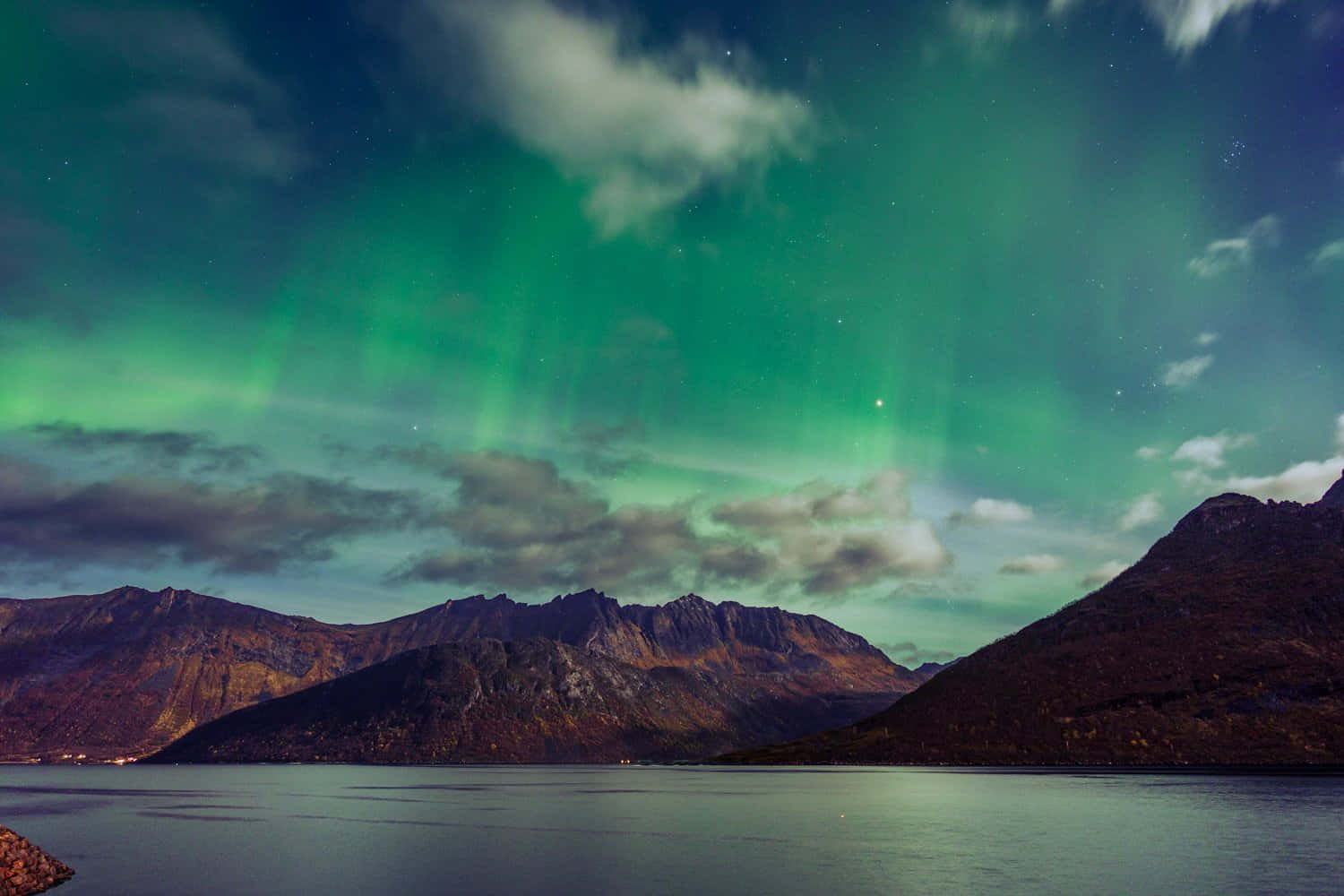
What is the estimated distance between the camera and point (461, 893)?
63625mm

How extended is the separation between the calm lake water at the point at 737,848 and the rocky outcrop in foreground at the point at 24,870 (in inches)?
86.9

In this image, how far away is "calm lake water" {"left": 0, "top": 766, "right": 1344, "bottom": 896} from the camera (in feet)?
225

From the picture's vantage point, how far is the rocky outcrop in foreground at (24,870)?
6632 centimetres

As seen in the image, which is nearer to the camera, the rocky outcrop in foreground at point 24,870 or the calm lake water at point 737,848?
the rocky outcrop in foreground at point 24,870

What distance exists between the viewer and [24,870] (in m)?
68.9

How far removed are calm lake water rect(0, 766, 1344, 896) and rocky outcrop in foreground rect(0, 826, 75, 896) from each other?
2208 millimetres

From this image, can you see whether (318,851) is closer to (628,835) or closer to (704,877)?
(628,835)

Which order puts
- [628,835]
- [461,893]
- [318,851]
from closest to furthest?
[461,893]
[318,851]
[628,835]

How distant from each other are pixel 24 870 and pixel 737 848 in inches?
2593

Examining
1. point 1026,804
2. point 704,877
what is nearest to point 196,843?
point 704,877

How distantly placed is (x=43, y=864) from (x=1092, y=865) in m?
91.3

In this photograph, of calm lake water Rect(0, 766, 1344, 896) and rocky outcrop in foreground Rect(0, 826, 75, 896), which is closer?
rocky outcrop in foreground Rect(0, 826, 75, 896)

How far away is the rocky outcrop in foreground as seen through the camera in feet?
218

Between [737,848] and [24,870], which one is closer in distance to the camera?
[24,870]
